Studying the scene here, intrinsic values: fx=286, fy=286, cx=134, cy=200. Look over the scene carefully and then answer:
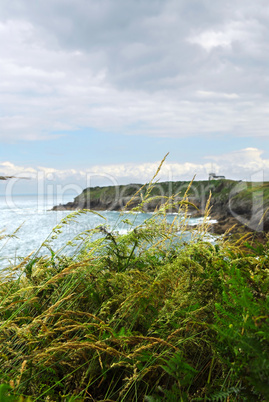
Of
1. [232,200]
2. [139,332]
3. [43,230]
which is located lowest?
[43,230]

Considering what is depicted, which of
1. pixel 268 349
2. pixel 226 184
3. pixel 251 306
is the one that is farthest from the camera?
pixel 226 184

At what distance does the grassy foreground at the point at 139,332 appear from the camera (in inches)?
44.6

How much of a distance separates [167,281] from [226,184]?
6844cm

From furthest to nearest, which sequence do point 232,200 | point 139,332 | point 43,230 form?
point 232,200 < point 43,230 < point 139,332

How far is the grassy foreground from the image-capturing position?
1.13 meters

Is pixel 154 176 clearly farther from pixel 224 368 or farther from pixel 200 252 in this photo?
pixel 224 368

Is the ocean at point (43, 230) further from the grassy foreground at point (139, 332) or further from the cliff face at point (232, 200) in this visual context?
the cliff face at point (232, 200)

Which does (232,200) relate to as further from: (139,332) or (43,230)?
(139,332)

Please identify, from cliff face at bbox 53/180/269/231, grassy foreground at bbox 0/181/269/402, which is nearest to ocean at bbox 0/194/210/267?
grassy foreground at bbox 0/181/269/402

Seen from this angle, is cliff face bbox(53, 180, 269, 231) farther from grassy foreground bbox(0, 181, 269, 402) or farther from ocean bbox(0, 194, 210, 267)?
grassy foreground bbox(0, 181, 269, 402)

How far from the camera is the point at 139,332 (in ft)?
5.12

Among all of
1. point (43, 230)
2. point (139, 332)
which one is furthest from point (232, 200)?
point (139, 332)

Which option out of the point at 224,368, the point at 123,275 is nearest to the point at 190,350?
the point at 224,368

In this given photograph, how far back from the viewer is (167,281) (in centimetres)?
179
